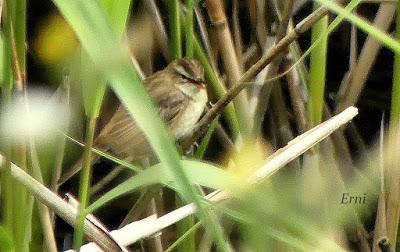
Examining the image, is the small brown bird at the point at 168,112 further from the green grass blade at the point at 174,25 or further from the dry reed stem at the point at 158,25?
the green grass blade at the point at 174,25

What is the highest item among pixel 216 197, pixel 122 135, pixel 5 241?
pixel 122 135

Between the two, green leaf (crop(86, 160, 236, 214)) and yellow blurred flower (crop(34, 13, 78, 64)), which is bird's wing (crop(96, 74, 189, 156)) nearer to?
yellow blurred flower (crop(34, 13, 78, 64))

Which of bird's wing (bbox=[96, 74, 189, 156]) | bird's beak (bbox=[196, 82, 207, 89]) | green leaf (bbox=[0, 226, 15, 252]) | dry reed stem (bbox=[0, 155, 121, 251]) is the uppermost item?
bird's beak (bbox=[196, 82, 207, 89])

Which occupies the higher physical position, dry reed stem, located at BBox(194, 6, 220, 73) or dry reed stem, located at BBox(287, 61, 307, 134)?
dry reed stem, located at BBox(194, 6, 220, 73)

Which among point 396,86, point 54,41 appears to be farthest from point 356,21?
point 54,41

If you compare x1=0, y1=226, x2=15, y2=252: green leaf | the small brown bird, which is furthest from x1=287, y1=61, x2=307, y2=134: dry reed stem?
x1=0, y1=226, x2=15, y2=252: green leaf

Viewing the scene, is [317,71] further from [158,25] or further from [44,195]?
[44,195]

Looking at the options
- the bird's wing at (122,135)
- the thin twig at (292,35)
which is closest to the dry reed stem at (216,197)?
the thin twig at (292,35)
